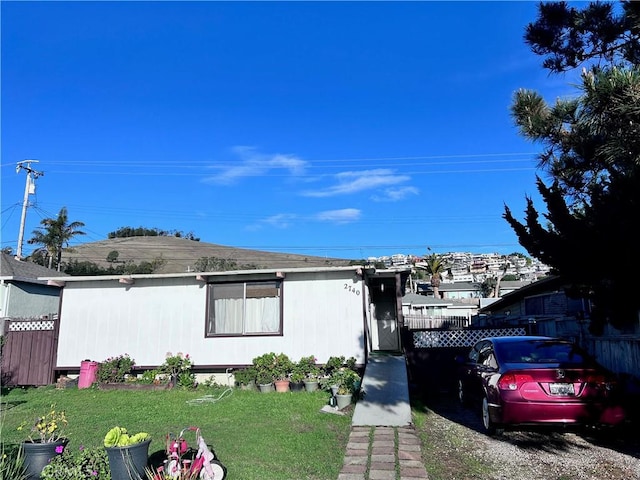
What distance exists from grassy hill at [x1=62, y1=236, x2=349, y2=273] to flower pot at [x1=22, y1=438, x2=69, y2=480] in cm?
3129

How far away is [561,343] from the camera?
264 inches

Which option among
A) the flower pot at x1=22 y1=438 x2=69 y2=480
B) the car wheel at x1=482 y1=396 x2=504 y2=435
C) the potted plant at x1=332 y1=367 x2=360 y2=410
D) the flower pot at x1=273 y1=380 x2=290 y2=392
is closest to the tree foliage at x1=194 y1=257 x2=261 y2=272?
the flower pot at x1=273 y1=380 x2=290 y2=392

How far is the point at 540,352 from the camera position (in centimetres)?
650

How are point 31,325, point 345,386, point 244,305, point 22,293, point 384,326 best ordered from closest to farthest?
1. point 345,386
2. point 244,305
3. point 31,325
4. point 384,326
5. point 22,293

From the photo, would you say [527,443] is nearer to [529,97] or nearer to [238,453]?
[238,453]

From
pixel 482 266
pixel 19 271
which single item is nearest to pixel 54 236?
pixel 19 271

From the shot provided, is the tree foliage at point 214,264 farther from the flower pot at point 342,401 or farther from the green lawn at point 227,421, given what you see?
the flower pot at point 342,401

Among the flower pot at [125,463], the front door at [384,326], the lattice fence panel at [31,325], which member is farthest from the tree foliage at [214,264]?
the flower pot at [125,463]

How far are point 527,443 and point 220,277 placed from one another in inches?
322

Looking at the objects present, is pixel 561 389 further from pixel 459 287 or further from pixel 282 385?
pixel 459 287

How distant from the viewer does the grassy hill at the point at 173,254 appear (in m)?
38.1

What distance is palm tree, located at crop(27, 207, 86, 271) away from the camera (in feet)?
112

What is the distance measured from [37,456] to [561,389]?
5724mm

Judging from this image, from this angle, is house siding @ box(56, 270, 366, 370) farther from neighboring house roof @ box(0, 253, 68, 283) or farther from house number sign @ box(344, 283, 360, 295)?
neighboring house roof @ box(0, 253, 68, 283)
